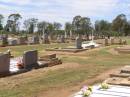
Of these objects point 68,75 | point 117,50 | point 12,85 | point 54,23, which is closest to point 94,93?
point 12,85

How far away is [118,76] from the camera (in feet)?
44.6

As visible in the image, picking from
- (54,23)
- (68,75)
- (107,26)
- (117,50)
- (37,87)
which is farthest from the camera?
(107,26)

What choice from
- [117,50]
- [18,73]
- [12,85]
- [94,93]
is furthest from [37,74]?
[117,50]

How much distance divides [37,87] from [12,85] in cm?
96

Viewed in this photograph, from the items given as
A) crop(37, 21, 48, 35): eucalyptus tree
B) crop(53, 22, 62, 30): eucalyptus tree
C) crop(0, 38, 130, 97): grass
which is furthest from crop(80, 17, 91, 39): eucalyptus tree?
crop(0, 38, 130, 97): grass

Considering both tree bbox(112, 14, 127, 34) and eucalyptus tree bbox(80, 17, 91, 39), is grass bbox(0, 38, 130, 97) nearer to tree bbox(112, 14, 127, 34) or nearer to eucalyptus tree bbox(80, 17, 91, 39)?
eucalyptus tree bbox(80, 17, 91, 39)

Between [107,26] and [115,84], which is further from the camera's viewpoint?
[107,26]

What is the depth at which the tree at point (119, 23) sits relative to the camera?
108 metres

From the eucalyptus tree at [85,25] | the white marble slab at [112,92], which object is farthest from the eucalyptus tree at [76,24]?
the white marble slab at [112,92]

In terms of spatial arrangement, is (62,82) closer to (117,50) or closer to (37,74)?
(37,74)

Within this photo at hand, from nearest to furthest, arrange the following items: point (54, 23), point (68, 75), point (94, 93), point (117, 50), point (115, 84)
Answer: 1. point (94, 93)
2. point (115, 84)
3. point (68, 75)
4. point (117, 50)
5. point (54, 23)

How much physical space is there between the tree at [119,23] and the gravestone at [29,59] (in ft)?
297

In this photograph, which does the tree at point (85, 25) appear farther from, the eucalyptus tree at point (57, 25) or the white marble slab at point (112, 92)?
the white marble slab at point (112, 92)

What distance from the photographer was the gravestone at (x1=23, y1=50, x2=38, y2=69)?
16944mm
